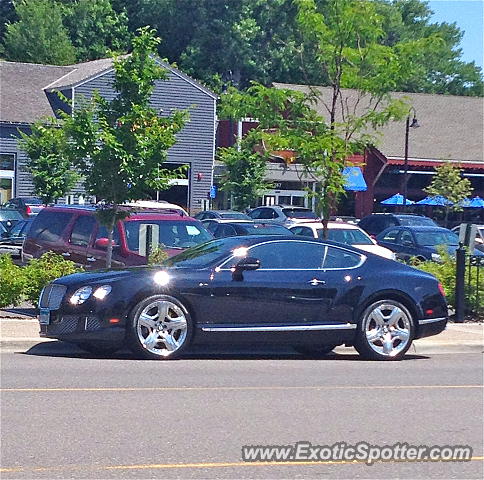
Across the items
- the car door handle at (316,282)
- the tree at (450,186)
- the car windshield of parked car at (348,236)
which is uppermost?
the tree at (450,186)

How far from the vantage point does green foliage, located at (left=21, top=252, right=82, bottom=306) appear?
597 inches

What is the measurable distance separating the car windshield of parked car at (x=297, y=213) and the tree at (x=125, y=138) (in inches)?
851

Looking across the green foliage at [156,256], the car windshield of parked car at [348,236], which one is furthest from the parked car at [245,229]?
the green foliage at [156,256]

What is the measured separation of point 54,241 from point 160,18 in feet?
188

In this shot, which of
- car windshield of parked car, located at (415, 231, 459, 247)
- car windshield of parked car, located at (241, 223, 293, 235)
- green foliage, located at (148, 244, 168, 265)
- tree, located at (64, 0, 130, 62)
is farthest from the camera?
tree, located at (64, 0, 130, 62)

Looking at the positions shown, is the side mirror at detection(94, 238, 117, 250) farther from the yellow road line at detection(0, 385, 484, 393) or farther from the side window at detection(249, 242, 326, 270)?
the yellow road line at detection(0, 385, 484, 393)

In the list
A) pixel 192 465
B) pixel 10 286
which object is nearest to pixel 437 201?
pixel 10 286

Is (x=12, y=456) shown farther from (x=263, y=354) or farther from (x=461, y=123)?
(x=461, y=123)

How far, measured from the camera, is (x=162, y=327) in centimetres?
1189

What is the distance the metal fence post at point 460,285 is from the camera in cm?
1605

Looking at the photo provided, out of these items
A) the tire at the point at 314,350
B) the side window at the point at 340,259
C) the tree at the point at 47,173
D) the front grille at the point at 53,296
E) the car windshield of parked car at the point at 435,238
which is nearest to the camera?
the front grille at the point at 53,296

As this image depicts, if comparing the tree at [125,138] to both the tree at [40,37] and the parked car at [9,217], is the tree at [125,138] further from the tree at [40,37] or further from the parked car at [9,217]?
the tree at [40,37]

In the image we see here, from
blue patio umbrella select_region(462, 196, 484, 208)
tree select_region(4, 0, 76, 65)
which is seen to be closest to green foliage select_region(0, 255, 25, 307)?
blue patio umbrella select_region(462, 196, 484, 208)

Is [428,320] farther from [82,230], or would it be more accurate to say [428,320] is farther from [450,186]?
[450,186]
